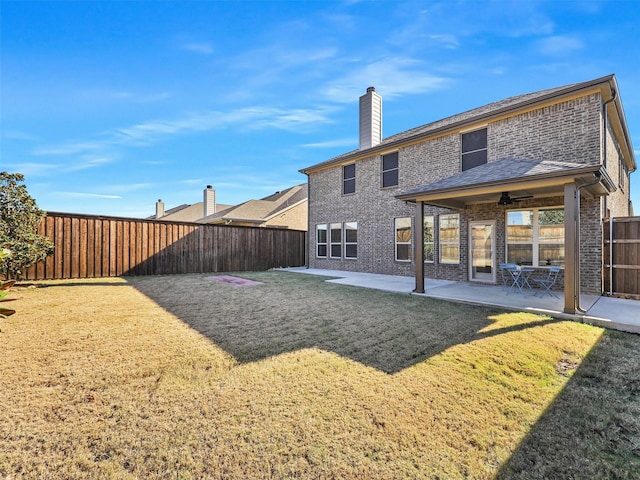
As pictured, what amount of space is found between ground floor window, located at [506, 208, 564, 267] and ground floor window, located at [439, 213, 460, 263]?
165cm

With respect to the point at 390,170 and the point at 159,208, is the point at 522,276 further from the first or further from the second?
the point at 159,208

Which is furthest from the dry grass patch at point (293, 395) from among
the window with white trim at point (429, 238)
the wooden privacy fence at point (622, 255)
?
the window with white trim at point (429, 238)

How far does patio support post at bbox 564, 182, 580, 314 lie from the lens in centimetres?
590

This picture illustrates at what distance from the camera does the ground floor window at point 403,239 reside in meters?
12.3

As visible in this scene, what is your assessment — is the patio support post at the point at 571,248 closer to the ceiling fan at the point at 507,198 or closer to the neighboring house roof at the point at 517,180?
the neighboring house roof at the point at 517,180

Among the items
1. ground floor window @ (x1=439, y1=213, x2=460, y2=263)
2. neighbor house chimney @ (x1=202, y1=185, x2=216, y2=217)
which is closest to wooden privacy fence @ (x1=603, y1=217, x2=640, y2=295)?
ground floor window @ (x1=439, y1=213, x2=460, y2=263)

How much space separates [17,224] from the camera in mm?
8422

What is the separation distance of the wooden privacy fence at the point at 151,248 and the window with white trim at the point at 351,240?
13.8 ft

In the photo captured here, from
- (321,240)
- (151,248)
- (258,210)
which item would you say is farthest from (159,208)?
(321,240)

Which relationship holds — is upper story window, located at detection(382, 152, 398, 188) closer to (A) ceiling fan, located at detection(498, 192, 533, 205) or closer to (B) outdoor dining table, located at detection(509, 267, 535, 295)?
(A) ceiling fan, located at detection(498, 192, 533, 205)

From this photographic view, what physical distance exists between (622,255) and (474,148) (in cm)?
514

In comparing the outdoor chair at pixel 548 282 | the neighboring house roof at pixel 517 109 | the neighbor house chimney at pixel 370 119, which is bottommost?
the outdoor chair at pixel 548 282

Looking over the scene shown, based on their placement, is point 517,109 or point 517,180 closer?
point 517,180

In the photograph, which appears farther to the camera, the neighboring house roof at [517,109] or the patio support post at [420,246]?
the patio support post at [420,246]
